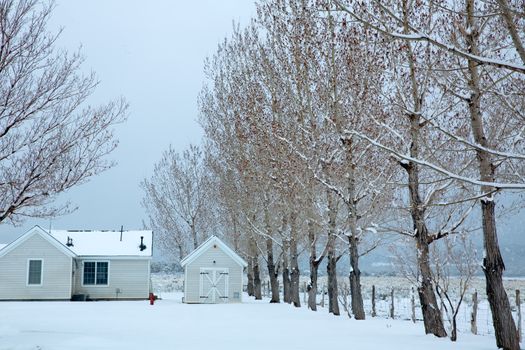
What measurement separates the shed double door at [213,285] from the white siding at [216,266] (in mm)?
184

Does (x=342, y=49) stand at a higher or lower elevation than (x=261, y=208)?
higher

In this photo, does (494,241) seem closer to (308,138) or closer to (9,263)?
(308,138)

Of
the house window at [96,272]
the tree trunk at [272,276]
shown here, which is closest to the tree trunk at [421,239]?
the tree trunk at [272,276]

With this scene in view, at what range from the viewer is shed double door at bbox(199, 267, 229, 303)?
Answer: 97.9 feet

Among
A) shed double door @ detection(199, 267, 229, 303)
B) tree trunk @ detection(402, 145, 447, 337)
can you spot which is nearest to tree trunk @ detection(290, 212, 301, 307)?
shed double door @ detection(199, 267, 229, 303)

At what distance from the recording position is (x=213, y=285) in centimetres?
3002

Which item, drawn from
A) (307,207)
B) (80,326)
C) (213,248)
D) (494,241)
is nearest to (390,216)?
(307,207)

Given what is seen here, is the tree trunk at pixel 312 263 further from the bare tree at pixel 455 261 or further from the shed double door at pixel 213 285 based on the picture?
the shed double door at pixel 213 285

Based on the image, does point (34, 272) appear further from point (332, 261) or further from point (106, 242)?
point (332, 261)

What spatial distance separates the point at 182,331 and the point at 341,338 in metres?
4.14

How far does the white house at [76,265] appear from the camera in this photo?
30.8 m

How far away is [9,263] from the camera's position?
30859mm

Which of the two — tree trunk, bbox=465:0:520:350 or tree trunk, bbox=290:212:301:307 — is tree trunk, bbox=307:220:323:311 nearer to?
tree trunk, bbox=290:212:301:307

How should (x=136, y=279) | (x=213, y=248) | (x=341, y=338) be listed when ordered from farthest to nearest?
(x=136, y=279), (x=213, y=248), (x=341, y=338)
